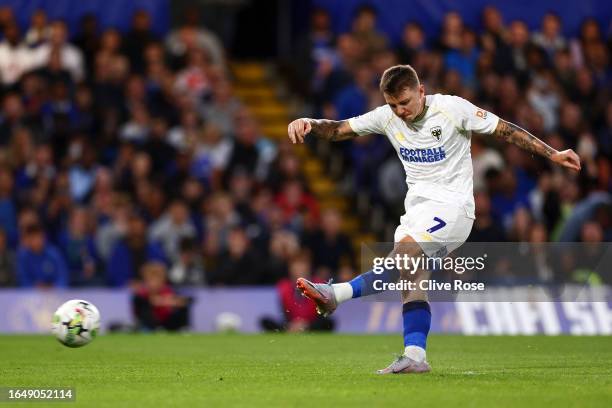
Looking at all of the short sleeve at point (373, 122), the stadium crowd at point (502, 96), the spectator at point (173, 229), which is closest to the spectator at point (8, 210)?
the spectator at point (173, 229)

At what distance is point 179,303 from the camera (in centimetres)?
1733

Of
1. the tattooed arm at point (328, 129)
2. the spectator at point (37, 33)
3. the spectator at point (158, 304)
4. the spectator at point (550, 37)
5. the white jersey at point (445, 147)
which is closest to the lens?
the white jersey at point (445, 147)

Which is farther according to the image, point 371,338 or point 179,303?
point 179,303

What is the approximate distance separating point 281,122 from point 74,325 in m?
12.3

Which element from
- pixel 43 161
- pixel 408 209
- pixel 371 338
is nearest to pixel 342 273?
pixel 371 338

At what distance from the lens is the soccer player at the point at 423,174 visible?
9219 millimetres

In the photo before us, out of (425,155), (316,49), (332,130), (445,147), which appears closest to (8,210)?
(316,49)

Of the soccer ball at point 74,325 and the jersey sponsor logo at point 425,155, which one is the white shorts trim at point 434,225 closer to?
the jersey sponsor logo at point 425,155

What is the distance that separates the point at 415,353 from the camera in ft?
30.2

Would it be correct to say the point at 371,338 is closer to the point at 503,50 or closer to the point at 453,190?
the point at 453,190

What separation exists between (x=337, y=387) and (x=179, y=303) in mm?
9283

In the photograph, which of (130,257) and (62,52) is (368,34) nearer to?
(62,52)

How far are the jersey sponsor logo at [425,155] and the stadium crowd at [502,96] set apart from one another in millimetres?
7979

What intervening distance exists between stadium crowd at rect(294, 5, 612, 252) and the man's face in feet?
27.2
